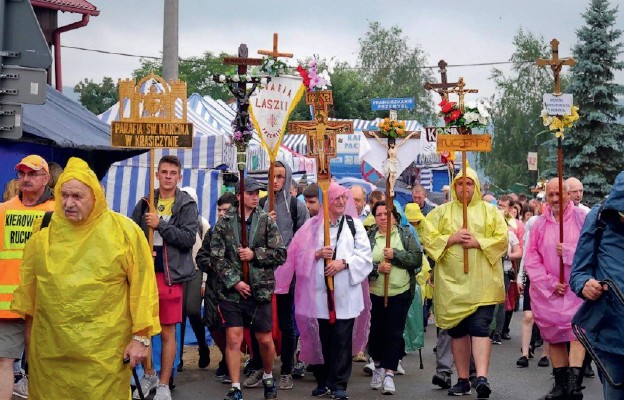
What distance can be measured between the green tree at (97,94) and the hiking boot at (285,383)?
43.5 meters

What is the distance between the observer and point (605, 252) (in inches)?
279

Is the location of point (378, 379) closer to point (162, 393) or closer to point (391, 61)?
point (162, 393)

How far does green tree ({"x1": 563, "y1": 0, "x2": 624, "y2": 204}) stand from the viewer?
1467 inches

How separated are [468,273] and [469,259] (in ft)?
0.44

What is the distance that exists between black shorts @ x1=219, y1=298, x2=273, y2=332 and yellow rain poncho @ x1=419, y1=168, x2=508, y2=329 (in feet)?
5.54

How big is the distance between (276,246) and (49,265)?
3.80 m

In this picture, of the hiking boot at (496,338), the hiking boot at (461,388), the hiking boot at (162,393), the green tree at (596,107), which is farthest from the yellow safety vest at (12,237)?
the green tree at (596,107)

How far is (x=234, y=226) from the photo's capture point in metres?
10.3

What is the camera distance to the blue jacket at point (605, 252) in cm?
695

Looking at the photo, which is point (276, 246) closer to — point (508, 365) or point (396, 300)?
point (396, 300)

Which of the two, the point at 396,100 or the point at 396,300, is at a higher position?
the point at 396,100

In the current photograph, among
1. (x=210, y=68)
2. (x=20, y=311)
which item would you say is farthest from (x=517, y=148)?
(x=20, y=311)

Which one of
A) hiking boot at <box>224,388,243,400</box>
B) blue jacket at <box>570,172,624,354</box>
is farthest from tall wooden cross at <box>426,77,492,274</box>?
blue jacket at <box>570,172,624,354</box>

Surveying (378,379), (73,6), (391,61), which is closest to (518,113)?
(391,61)
